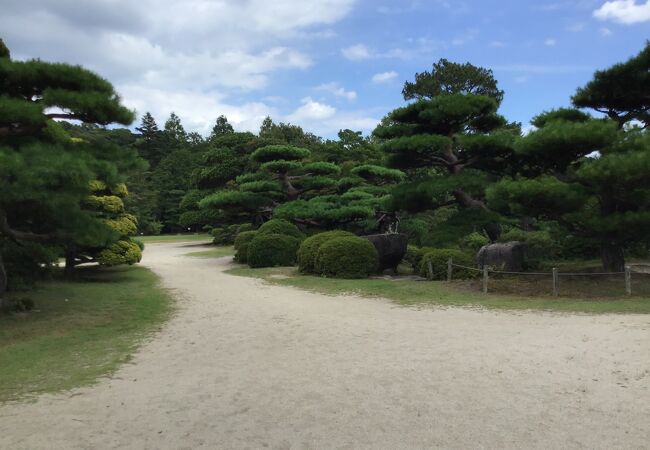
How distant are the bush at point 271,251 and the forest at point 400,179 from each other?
6 cm

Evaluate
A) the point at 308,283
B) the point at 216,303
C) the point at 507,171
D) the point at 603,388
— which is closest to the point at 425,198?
A: the point at 507,171

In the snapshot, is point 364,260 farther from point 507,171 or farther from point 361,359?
point 361,359

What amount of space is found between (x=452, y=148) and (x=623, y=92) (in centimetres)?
473

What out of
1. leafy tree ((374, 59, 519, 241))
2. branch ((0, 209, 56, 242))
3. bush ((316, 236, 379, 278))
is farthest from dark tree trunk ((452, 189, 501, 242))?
branch ((0, 209, 56, 242))

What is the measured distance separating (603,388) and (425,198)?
1037 cm

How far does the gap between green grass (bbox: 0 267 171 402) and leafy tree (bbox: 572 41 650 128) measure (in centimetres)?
1119

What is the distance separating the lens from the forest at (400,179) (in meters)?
7.71

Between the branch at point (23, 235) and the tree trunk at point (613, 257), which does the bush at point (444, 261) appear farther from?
the branch at point (23, 235)

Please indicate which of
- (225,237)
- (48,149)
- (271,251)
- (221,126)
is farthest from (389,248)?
(221,126)

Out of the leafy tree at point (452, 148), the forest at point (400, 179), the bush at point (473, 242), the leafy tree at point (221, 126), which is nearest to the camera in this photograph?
the forest at point (400, 179)

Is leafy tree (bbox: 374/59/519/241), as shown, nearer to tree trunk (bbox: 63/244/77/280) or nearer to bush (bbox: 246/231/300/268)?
bush (bbox: 246/231/300/268)

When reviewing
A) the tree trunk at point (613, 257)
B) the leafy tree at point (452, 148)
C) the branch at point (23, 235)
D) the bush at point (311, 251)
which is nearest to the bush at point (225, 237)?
the bush at point (311, 251)

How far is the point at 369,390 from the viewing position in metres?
4.59

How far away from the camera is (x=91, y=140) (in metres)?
9.17
